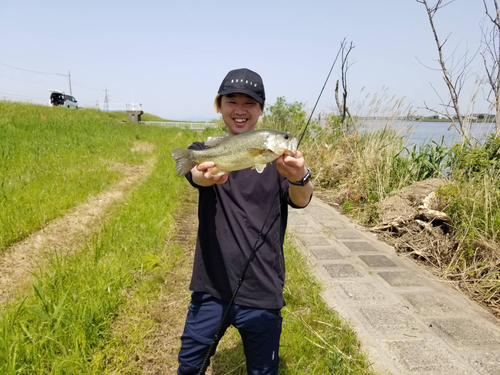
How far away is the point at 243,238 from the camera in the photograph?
6.29 feet

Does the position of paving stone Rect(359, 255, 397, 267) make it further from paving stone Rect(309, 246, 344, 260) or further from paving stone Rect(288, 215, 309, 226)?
paving stone Rect(288, 215, 309, 226)

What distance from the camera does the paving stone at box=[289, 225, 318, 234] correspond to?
5355 millimetres

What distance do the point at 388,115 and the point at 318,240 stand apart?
4.68m

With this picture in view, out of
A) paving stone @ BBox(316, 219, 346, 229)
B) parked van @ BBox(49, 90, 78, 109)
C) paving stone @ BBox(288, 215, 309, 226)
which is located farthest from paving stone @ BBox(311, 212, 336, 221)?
parked van @ BBox(49, 90, 78, 109)

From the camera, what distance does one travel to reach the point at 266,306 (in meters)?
1.83

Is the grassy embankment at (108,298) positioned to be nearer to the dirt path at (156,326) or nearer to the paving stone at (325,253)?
the dirt path at (156,326)

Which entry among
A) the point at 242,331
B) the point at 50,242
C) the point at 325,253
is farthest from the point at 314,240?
the point at 50,242

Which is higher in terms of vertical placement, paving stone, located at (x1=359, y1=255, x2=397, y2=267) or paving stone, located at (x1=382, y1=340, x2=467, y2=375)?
paving stone, located at (x1=359, y1=255, x2=397, y2=267)

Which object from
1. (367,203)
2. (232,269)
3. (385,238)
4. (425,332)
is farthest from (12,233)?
(367,203)

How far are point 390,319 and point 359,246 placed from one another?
1.88 meters

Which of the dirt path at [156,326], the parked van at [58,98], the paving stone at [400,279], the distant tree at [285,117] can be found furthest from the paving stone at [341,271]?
the parked van at [58,98]

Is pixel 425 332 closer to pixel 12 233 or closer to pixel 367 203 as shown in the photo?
pixel 367 203

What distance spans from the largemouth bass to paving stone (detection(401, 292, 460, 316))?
8.38 feet

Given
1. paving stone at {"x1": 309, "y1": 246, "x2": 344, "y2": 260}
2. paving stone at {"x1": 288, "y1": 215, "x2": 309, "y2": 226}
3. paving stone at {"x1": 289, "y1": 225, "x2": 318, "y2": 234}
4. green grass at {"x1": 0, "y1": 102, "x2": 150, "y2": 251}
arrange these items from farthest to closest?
paving stone at {"x1": 288, "y1": 215, "x2": 309, "y2": 226} → paving stone at {"x1": 289, "y1": 225, "x2": 318, "y2": 234} → green grass at {"x1": 0, "y1": 102, "x2": 150, "y2": 251} → paving stone at {"x1": 309, "y1": 246, "x2": 344, "y2": 260}
